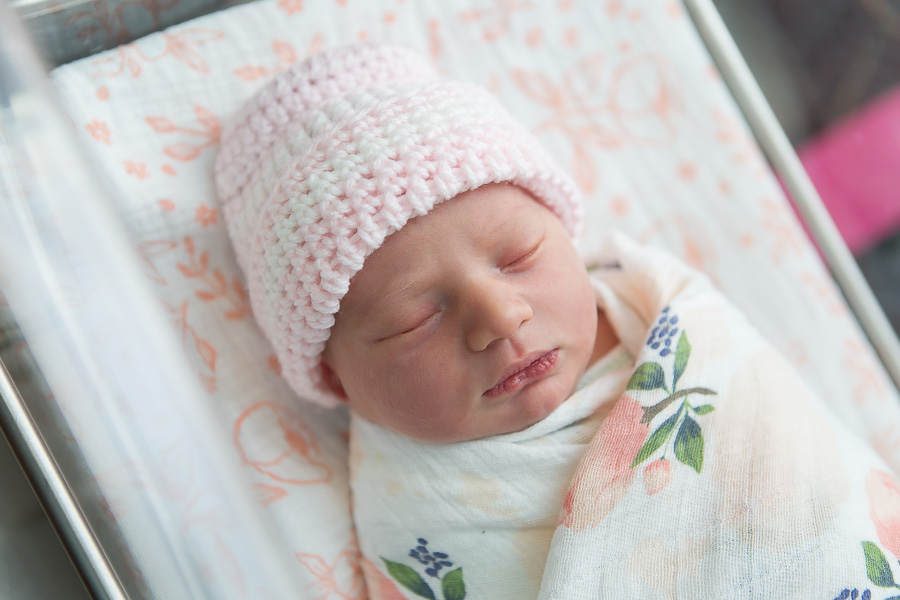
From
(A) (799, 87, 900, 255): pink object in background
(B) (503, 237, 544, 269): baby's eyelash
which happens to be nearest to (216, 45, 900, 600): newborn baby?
(B) (503, 237, 544, 269): baby's eyelash

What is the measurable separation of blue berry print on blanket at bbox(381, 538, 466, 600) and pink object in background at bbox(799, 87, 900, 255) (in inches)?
54.0

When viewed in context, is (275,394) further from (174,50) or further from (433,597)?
(174,50)

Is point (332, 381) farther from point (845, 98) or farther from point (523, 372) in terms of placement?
point (845, 98)

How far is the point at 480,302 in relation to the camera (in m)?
0.77

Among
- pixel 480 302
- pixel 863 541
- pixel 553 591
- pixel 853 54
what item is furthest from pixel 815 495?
pixel 853 54

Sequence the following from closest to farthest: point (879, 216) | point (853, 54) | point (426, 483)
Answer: point (426, 483) < point (879, 216) < point (853, 54)

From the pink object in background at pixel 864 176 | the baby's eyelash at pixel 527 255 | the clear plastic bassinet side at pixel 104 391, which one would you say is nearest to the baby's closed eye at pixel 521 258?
the baby's eyelash at pixel 527 255

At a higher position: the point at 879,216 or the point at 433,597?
the point at 433,597

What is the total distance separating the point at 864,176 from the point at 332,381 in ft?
4.70

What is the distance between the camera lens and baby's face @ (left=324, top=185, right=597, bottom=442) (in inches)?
31.1

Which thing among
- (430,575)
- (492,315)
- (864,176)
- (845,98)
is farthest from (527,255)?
(845,98)

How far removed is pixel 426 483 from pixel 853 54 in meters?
1.70

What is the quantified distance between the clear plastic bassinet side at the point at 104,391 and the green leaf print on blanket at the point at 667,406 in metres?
0.44

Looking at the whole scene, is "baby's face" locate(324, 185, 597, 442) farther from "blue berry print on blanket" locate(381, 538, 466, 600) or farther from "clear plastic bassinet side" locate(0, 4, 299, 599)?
"clear plastic bassinet side" locate(0, 4, 299, 599)
